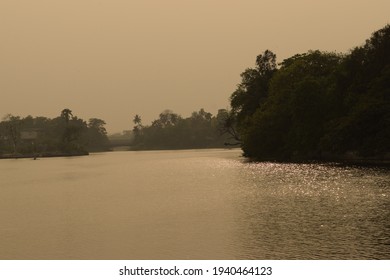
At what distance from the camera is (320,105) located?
117000 mm

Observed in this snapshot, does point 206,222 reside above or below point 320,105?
below

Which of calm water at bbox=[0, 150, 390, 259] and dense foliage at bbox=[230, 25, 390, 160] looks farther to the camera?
dense foliage at bbox=[230, 25, 390, 160]

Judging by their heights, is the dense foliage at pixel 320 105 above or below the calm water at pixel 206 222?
above

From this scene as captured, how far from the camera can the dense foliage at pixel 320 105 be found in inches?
3875

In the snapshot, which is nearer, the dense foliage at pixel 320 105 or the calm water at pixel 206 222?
the calm water at pixel 206 222

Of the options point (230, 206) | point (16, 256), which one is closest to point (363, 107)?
point (230, 206)

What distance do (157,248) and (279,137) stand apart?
336 feet

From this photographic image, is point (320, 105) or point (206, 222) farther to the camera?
point (320, 105)

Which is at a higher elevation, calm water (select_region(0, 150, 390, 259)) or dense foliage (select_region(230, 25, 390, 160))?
dense foliage (select_region(230, 25, 390, 160))

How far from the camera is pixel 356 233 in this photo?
32156 millimetres

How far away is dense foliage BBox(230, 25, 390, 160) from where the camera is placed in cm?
9844
